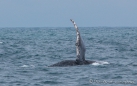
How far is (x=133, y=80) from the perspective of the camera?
19.9m

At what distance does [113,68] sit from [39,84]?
19.0 ft

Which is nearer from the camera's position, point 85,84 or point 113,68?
point 85,84

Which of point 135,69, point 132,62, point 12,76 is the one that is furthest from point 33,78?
point 132,62

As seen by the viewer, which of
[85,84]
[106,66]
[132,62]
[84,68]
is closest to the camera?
[85,84]

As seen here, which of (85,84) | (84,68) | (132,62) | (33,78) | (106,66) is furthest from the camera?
(132,62)

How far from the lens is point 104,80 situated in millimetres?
19828

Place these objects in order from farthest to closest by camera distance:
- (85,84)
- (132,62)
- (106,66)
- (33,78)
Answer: (132,62) → (106,66) → (33,78) → (85,84)

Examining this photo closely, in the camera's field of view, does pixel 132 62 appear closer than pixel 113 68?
No

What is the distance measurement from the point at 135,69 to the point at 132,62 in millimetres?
3663

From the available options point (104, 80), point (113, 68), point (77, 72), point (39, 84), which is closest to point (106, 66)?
point (113, 68)

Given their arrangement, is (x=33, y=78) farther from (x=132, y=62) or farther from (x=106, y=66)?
(x=132, y=62)

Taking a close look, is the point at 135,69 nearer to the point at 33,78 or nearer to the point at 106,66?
the point at 106,66

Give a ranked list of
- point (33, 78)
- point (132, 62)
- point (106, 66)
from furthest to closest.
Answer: point (132, 62) → point (106, 66) → point (33, 78)

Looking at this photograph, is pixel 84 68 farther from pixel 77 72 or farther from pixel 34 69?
pixel 34 69
